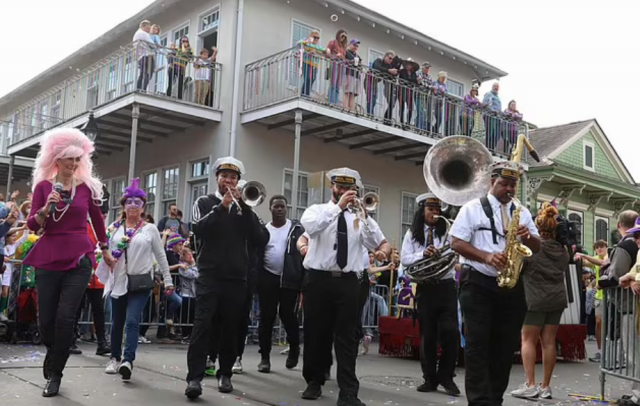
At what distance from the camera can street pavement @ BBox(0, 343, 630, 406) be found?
19.1 ft

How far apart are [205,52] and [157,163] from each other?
3822 millimetres

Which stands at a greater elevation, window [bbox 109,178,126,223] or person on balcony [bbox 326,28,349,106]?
person on balcony [bbox 326,28,349,106]

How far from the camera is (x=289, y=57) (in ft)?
50.3

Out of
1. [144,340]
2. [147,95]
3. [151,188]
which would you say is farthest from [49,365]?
[151,188]

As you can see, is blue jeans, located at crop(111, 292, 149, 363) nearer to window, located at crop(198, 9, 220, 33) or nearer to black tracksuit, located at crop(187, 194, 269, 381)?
black tracksuit, located at crop(187, 194, 269, 381)

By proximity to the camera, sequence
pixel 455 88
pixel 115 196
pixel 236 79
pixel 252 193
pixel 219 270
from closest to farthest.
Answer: pixel 219 270 < pixel 252 193 < pixel 236 79 < pixel 115 196 < pixel 455 88

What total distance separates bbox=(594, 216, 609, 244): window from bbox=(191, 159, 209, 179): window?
1754 cm

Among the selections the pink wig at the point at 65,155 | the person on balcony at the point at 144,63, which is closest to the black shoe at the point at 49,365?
the pink wig at the point at 65,155

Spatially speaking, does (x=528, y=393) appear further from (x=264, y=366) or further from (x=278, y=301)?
(x=278, y=301)

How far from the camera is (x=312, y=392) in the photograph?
625 centimetres

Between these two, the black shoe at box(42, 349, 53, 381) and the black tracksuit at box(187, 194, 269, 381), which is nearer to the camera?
the black shoe at box(42, 349, 53, 381)

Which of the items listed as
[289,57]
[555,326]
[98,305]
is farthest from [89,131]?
[555,326]

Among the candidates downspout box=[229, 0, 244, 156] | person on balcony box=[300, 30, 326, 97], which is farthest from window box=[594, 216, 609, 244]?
downspout box=[229, 0, 244, 156]

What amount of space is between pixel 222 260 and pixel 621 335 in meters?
4.21
